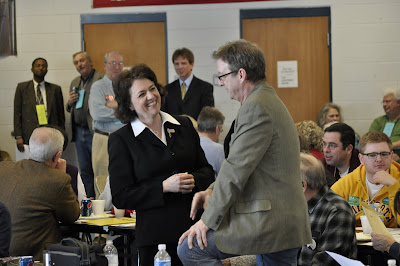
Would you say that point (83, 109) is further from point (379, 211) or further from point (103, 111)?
point (379, 211)

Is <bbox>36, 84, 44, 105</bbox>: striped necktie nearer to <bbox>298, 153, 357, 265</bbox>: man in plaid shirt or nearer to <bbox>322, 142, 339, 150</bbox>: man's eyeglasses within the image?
<bbox>322, 142, 339, 150</bbox>: man's eyeglasses

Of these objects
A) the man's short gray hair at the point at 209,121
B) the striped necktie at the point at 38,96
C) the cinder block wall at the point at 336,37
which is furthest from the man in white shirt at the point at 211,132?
the striped necktie at the point at 38,96

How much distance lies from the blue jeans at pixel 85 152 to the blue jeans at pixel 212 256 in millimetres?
5196

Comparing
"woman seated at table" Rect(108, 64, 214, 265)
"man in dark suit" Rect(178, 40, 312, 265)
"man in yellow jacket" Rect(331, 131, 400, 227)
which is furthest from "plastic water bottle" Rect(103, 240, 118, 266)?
"man in yellow jacket" Rect(331, 131, 400, 227)

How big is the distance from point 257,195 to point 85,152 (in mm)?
5601

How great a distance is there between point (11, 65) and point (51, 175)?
4.43 metres

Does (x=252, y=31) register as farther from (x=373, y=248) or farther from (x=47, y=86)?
(x=373, y=248)

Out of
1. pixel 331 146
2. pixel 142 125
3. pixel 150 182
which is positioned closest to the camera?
pixel 150 182

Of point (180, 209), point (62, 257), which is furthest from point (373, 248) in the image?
point (62, 257)

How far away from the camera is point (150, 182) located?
3.33 m

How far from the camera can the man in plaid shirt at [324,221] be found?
354 cm

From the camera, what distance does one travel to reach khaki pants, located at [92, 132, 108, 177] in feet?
24.6

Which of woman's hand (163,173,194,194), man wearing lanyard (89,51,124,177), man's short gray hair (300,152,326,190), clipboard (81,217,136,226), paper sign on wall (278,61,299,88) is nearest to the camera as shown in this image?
woman's hand (163,173,194,194)

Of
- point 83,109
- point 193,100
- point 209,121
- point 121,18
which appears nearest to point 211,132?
point 209,121
